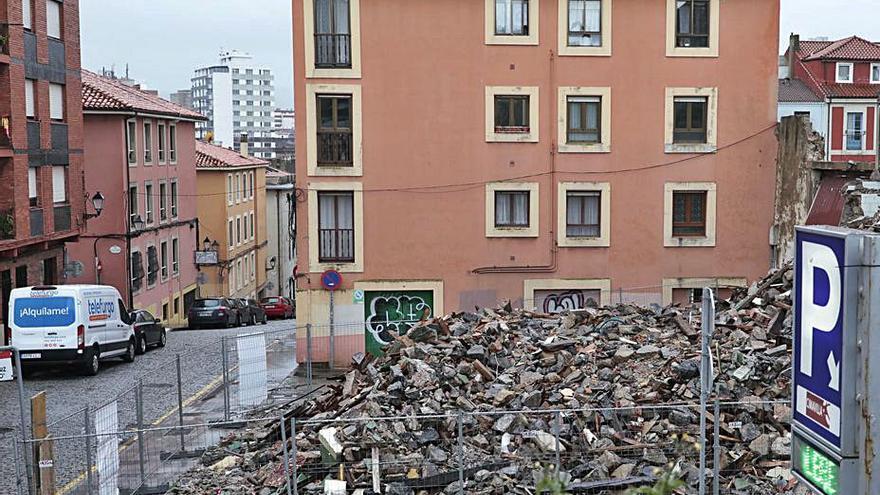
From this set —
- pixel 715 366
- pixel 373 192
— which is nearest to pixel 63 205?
pixel 373 192

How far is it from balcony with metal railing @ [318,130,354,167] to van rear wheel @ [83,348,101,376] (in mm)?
6968

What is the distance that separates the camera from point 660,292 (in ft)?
85.7

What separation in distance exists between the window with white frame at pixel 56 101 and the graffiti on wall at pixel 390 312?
550 inches

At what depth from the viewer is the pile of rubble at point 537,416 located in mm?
11664

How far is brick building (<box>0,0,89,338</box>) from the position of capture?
2891 cm

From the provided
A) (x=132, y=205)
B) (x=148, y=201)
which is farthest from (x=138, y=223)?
(x=148, y=201)

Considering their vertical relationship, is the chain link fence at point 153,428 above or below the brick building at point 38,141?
below

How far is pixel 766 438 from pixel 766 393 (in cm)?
134

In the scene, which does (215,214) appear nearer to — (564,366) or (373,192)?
(373,192)

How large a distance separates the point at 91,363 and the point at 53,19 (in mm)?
15217

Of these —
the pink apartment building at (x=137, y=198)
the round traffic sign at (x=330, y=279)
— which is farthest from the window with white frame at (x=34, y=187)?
the round traffic sign at (x=330, y=279)

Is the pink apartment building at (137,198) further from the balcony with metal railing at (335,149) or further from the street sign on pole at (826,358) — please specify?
the street sign on pole at (826,358)

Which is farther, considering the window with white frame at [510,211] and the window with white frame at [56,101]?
the window with white frame at [56,101]

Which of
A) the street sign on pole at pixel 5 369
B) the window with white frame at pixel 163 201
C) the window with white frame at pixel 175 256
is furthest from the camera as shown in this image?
the window with white frame at pixel 175 256
